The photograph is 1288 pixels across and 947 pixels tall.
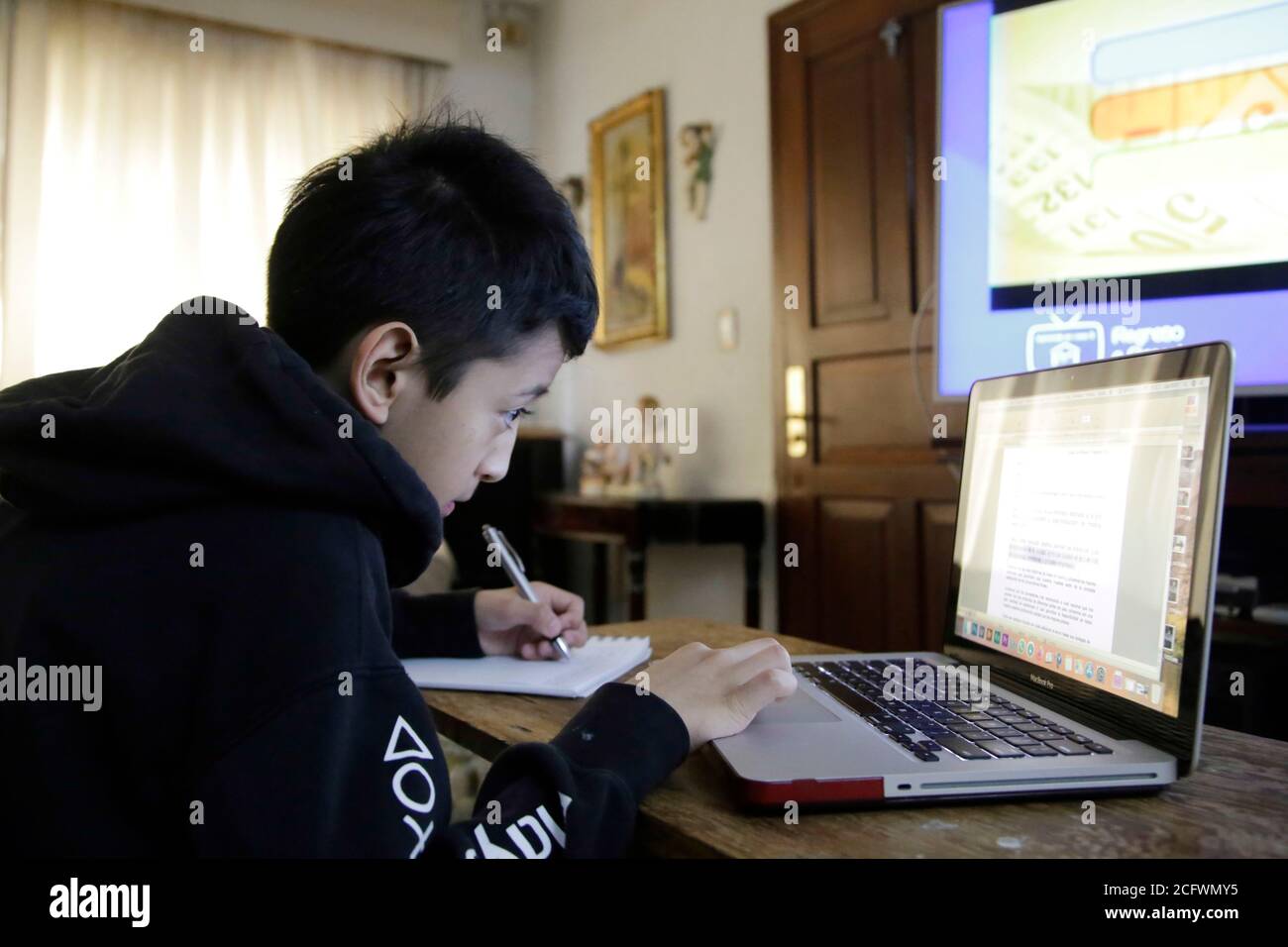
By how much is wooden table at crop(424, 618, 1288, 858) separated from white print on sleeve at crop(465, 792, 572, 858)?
0.05 metres

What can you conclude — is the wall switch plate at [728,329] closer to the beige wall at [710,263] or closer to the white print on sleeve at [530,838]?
the beige wall at [710,263]

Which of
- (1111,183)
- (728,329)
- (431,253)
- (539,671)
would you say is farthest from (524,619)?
(728,329)

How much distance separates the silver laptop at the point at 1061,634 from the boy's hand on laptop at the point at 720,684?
0.7 inches

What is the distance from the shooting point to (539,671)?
0.98 metres

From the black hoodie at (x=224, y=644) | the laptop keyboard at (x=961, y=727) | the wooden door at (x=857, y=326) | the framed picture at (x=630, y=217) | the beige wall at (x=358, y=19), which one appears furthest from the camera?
the beige wall at (x=358, y=19)

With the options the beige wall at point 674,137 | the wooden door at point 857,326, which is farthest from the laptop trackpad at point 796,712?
the beige wall at point 674,137

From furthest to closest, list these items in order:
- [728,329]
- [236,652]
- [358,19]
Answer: [358,19], [728,329], [236,652]

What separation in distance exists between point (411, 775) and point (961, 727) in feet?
1.20

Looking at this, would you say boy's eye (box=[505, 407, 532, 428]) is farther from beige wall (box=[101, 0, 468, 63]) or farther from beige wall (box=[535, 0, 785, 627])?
beige wall (box=[101, 0, 468, 63])

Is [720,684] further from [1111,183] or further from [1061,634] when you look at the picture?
[1111,183]

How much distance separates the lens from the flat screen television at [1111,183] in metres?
1.61

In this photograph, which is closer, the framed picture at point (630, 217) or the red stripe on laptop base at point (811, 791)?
the red stripe on laptop base at point (811, 791)

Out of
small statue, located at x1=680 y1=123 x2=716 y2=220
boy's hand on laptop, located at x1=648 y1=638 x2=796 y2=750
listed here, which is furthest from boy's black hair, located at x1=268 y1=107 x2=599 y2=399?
small statue, located at x1=680 y1=123 x2=716 y2=220

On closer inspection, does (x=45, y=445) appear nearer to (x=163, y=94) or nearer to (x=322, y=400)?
(x=322, y=400)
